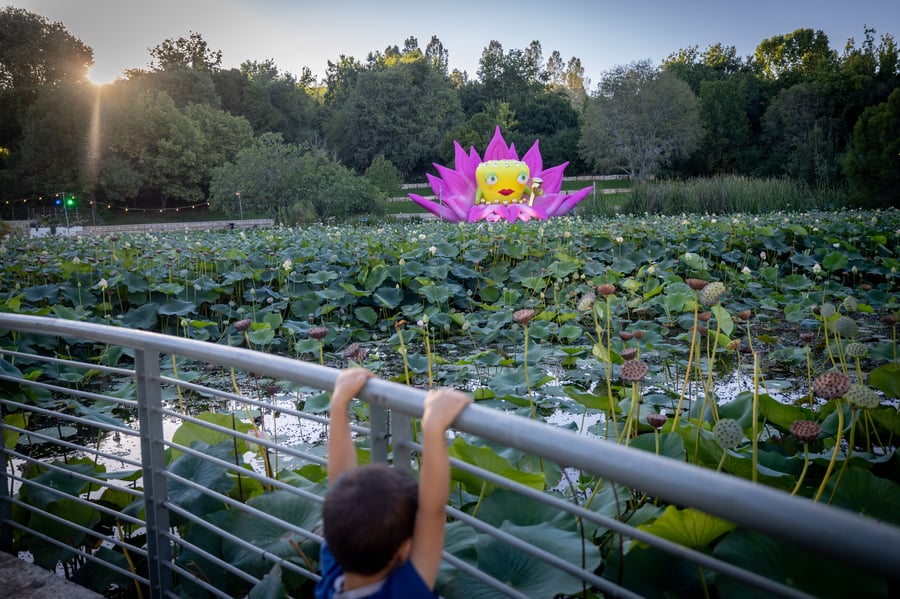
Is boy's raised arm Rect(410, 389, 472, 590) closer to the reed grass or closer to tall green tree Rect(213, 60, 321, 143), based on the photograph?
the reed grass

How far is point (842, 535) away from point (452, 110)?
37358 mm

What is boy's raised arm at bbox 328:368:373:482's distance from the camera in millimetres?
1032

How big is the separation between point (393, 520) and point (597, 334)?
2990 millimetres

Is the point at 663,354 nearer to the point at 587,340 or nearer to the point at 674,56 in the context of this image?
the point at 587,340

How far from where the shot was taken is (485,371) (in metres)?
4.10

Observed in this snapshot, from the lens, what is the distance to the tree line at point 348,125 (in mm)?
21234

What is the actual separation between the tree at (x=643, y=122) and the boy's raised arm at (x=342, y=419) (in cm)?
2851

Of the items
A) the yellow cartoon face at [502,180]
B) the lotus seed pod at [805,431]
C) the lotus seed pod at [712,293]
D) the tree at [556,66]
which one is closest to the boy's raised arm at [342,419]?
the lotus seed pod at [805,431]

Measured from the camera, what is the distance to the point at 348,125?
114 feet

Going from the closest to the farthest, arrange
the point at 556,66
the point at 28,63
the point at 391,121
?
the point at 28,63 < the point at 391,121 < the point at 556,66

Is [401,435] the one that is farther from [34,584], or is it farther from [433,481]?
[34,584]

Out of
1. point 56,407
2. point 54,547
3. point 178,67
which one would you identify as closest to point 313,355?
point 56,407

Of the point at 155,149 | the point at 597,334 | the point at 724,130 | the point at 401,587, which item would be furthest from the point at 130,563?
the point at 724,130

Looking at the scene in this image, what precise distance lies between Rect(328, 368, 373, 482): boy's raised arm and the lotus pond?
1.08ft
